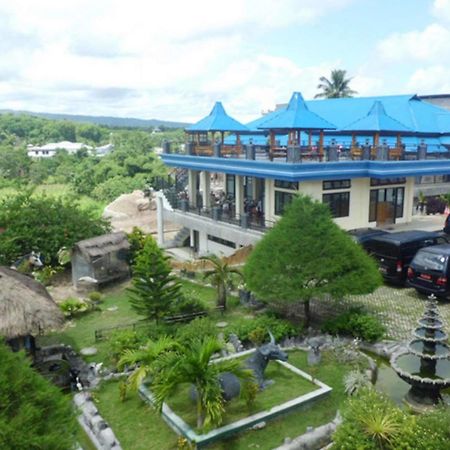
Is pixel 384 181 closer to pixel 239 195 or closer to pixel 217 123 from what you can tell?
pixel 239 195

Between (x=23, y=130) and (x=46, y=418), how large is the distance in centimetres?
19367

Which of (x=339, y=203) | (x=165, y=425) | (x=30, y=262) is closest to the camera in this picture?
(x=165, y=425)

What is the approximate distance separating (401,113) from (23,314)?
24.5 metres

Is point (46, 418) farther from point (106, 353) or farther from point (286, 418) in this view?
point (106, 353)

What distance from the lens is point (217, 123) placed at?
26.5 metres

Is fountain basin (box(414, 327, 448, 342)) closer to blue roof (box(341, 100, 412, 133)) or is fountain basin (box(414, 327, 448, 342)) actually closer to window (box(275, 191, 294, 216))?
window (box(275, 191, 294, 216))

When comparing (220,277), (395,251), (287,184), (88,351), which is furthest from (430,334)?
(287,184)

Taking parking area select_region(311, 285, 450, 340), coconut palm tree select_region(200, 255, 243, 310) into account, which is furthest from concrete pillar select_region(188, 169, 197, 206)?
parking area select_region(311, 285, 450, 340)

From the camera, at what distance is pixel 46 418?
6.35 m

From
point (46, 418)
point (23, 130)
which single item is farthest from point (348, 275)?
point (23, 130)

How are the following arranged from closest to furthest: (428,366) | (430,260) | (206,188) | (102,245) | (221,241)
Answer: (428,366) → (430,260) → (102,245) → (221,241) → (206,188)

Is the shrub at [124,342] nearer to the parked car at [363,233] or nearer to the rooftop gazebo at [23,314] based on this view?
the rooftop gazebo at [23,314]

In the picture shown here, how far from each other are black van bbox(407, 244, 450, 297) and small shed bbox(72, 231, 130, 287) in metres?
12.8

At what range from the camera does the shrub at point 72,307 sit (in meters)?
17.5
